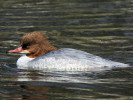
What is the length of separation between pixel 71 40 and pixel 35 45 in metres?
3.04

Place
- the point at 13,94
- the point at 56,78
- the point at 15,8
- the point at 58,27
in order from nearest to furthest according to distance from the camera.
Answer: the point at 13,94
the point at 56,78
the point at 58,27
the point at 15,8

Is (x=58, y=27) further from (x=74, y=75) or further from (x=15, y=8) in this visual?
(x=74, y=75)

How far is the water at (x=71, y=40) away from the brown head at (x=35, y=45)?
2.06 ft

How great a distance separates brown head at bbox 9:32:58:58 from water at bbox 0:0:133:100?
628 millimetres

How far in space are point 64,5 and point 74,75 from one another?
410 inches

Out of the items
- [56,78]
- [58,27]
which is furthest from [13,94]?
[58,27]

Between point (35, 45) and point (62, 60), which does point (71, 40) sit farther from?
point (62, 60)

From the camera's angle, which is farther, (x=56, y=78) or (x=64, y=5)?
(x=64, y=5)

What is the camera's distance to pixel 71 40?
1499cm

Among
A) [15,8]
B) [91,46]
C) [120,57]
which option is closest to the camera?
[120,57]

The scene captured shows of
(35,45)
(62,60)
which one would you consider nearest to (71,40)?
(35,45)

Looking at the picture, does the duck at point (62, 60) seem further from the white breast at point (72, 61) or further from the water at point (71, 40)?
the water at point (71, 40)

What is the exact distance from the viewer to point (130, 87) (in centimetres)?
935

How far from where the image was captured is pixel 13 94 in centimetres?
926
